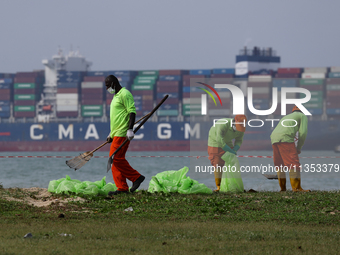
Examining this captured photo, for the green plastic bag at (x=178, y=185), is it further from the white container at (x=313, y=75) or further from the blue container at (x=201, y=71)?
the blue container at (x=201, y=71)

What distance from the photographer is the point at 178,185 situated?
336 inches

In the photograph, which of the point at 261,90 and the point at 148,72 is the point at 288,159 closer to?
the point at 261,90

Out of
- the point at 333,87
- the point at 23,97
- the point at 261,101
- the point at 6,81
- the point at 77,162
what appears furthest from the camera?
the point at 6,81

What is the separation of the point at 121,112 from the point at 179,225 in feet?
10.2

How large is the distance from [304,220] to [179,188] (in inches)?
112

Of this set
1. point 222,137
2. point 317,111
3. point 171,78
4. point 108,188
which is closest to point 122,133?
point 108,188

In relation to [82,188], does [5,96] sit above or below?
above

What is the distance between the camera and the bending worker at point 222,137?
30.9ft

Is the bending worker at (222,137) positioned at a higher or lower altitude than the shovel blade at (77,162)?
higher

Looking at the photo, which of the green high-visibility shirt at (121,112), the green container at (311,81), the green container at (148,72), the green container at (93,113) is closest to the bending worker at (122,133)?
the green high-visibility shirt at (121,112)

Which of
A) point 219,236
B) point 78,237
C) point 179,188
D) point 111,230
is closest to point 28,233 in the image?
point 78,237

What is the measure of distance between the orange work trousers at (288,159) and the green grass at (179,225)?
1000 mm

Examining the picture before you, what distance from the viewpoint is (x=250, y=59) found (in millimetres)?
62125

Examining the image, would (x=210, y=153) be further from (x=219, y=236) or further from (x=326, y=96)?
(x=326, y=96)
